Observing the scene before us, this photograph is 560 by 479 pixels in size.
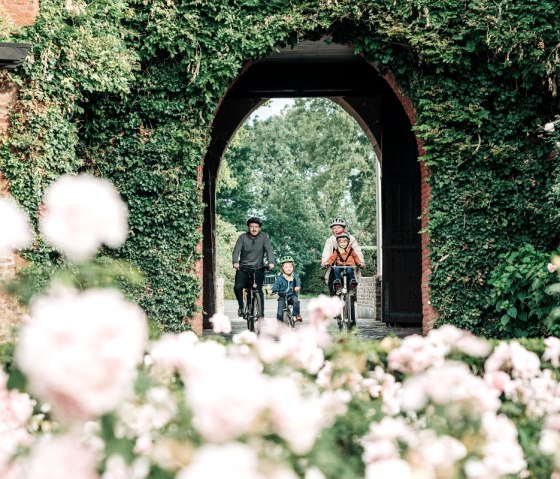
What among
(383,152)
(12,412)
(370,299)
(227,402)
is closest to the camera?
(227,402)

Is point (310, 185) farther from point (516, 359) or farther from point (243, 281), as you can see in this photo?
point (516, 359)

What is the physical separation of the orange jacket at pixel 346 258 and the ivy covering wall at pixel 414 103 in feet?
4.95

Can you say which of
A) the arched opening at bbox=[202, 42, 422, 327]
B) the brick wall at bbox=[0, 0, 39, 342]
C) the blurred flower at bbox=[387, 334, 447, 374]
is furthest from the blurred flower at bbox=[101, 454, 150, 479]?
the arched opening at bbox=[202, 42, 422, 327]

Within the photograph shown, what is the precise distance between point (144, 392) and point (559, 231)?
→ 7.00 m

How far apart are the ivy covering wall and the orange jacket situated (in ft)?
4.95

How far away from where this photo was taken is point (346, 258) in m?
9.56

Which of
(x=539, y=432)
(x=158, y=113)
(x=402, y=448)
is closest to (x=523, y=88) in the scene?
(x=158, y=113)

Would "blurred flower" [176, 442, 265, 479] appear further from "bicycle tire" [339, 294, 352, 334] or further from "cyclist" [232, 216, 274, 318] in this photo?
"cyclist" [232, 216, 274, 318]

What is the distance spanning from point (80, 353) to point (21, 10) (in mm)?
6638

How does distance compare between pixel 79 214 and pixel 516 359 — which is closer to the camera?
pixel 79 214

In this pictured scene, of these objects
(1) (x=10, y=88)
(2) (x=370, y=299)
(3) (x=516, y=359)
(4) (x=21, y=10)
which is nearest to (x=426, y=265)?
(1) (x=10, y=88)

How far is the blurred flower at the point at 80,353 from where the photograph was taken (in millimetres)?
1218

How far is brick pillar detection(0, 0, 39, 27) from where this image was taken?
6988 millimetres

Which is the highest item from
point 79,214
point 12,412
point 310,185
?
point 310,185
